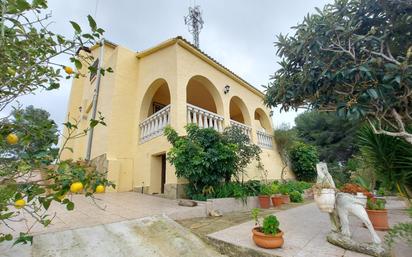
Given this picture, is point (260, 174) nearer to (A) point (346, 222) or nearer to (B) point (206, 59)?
(B) point (206, 59)

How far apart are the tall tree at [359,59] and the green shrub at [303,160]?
283 inches

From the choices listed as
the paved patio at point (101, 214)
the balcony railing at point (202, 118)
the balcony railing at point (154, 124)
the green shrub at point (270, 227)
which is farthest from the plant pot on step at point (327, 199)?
the balcony railing at point (154, 124)

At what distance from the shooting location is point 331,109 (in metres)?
4.01

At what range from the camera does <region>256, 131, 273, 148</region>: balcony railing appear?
1052cm

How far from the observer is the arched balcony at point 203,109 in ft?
24.4

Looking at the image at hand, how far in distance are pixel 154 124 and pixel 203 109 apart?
6.15 ft

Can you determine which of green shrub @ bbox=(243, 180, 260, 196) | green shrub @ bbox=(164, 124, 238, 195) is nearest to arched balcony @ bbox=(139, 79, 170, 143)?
green shrub @ bbox=(164, 124, 238, 195)

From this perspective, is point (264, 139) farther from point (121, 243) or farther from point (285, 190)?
point (121, 243)

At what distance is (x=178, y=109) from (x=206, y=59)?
2863 mm

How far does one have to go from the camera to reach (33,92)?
167 centimetres

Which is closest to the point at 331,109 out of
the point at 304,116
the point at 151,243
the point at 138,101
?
the point at 151,243

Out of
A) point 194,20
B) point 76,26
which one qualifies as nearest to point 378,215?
point 76,26

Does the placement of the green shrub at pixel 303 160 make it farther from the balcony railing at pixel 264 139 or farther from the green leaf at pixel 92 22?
the green leaf at pixel 92 22

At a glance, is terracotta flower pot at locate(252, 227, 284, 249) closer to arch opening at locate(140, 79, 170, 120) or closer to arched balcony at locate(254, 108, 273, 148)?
arch opening at locate(140, 79, 170, 120)
